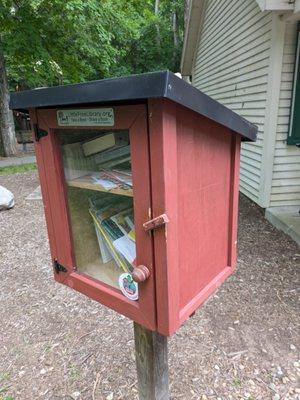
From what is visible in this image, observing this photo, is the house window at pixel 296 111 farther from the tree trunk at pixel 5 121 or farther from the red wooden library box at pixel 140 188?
the tree trunk at pixel 5 121

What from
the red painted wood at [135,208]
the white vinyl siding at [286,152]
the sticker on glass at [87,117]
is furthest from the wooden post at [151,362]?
the white vinyl siding at [286,152]

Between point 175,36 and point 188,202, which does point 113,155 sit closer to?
point 188,202

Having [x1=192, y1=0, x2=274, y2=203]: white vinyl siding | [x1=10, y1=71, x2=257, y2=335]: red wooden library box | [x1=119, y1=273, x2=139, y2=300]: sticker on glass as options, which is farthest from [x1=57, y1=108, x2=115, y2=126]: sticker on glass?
[x1=192, y1=0, x2=274, y2=203]: white vinyl siding

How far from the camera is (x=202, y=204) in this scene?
1062mm

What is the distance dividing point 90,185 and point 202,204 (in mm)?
391

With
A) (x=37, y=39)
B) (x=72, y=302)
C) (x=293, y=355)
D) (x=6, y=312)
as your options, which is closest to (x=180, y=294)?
(x=293, y=355)

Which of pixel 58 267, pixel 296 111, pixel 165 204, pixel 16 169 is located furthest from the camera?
pixel 16 169

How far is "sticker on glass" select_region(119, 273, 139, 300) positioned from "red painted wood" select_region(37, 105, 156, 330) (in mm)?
20

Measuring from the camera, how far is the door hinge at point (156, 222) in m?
0.84

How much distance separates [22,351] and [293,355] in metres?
1.84

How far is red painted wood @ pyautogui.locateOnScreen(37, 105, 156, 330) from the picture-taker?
838 millimetres

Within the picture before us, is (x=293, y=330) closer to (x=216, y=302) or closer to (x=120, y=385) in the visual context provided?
(x=216, y=302)

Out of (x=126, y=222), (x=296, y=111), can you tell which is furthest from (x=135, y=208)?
(x=296, y=111)

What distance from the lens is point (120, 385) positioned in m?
1.92
